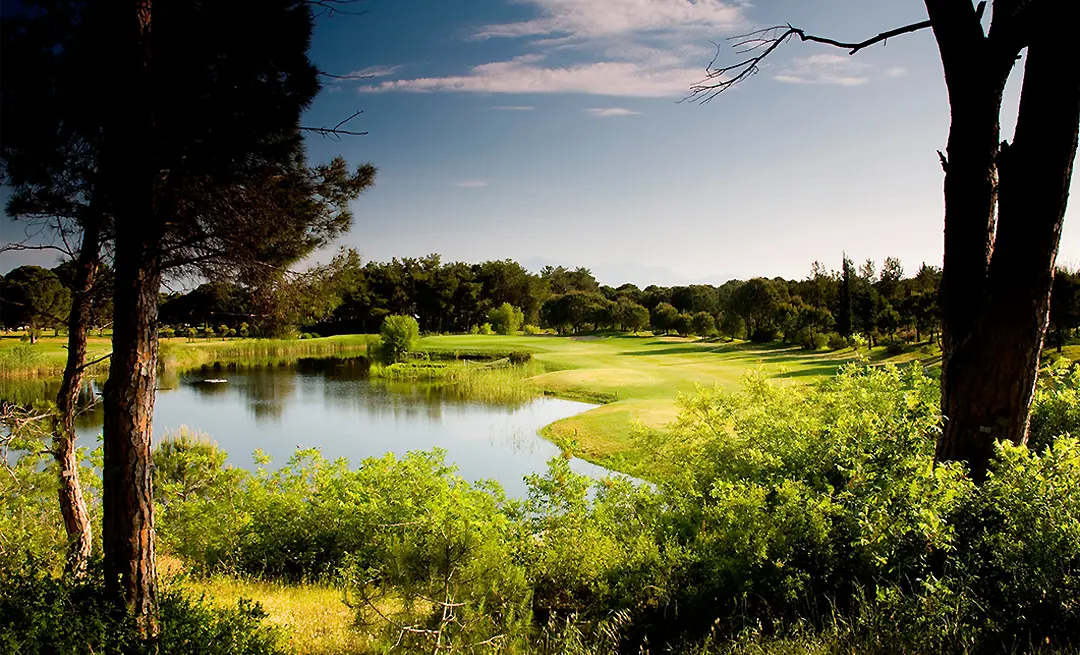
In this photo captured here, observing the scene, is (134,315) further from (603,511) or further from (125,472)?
(603,511)

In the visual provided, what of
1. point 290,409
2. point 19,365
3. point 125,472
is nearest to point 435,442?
point 290,409

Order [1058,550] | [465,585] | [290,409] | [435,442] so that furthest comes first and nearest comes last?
[290,409] → [435,442] → [465,585] → [1058,550]

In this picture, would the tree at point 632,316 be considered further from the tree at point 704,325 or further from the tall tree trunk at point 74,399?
the tall tree trunk at point 74,399

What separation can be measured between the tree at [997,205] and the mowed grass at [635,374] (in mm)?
2455

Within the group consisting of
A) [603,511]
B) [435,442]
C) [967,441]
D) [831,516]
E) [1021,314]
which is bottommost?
[435,442]

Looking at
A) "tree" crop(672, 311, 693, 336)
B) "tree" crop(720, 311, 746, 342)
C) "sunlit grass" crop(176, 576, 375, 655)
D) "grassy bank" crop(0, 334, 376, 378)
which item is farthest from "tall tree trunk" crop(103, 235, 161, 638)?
"tree" crop(672, 311, 693, 336)

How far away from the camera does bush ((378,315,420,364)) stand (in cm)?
4444

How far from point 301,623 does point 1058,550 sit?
546cm

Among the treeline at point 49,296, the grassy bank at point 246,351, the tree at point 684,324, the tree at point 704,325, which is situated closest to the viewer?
the treeline at point 49,296

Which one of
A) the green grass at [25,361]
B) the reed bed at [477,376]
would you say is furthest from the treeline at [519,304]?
the green grass at [25,361]

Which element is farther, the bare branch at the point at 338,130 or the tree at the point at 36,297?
the tree at the point at 36,297

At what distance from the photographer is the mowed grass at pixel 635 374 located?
16.6 metres

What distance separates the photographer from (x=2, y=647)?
3658 mm

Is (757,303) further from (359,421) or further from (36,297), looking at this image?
(36,297)
